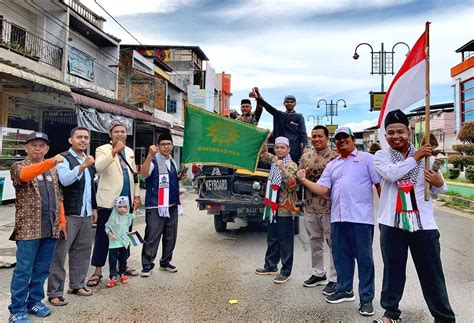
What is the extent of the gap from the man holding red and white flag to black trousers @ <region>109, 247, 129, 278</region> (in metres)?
3.04

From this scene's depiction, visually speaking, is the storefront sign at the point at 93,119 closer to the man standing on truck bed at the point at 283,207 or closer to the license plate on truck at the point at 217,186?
the license plate on truck at the point at 217,186

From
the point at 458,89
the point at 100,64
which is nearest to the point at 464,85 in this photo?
the point at 458,89

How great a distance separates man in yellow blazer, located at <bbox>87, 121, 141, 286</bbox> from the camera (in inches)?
160

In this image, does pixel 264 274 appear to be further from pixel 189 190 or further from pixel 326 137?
pixel 189 190

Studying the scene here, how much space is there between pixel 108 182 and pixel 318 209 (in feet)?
8.39

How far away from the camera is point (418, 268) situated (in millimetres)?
3004

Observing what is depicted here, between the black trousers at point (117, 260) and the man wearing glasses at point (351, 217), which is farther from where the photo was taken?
the black trousers at point (117, 260)

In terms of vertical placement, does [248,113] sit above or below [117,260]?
above

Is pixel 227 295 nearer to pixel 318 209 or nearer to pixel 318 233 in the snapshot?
pixel 318 233

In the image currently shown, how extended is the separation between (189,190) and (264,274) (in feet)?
42.4

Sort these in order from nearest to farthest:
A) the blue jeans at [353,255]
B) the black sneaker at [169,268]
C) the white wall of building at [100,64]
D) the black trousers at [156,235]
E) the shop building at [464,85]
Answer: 1. the blue jeans at [353,255]
2. the black trousers at [156,235]
3. the black sneaker at [169,268]
4. the white wall of building at [100,64]
5. the shop building at [464,85]

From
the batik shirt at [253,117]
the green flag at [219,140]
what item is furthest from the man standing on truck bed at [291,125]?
the green flag at [219,140]

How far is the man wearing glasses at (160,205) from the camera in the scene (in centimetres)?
461

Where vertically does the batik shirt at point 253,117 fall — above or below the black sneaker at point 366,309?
above
